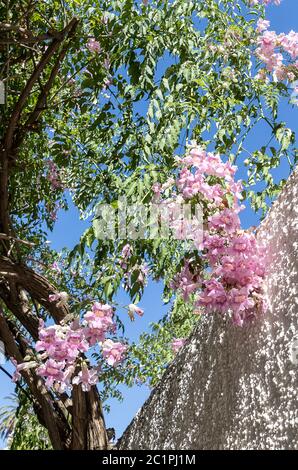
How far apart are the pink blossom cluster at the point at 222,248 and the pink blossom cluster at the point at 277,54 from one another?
54.6 inches

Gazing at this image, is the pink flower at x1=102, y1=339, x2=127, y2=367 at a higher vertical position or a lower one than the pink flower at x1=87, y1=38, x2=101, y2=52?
lower

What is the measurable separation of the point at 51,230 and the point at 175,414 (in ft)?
8.87

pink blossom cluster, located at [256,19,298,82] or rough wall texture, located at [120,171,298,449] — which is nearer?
rough wall texture, located at [120,171,298,449]

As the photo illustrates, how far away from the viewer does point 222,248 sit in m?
1.93

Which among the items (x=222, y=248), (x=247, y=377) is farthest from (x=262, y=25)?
(x=247, y=377)

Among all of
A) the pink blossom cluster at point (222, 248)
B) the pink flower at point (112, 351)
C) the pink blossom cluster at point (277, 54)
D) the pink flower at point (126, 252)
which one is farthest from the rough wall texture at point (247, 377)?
the pink blossom cluster at point (277, 54)

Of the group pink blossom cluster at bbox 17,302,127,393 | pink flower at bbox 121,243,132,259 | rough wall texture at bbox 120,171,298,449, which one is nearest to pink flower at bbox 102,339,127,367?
pink blossom cluster at bbox 17,302,127,393

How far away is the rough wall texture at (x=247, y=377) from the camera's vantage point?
5.70 ft

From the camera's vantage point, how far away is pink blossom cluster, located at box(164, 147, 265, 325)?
1.87 m

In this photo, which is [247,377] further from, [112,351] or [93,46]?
[93,46]

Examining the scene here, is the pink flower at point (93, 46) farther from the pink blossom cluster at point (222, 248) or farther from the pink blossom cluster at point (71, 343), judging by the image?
the pink blossom cluster at point (71, 343)

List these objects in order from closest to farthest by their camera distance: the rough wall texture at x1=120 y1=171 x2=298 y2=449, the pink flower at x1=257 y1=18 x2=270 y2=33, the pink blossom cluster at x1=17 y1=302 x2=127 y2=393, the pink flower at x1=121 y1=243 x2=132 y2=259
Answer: the rough wall texture at x1=120 y1=171 x2=298 y2=449
the pink blossom cluster at x1=17 y1=302 x2=127 y2=393
the pink flower at x1=121 y1=243 x2=132 y2=259
the pink flower at x1=257 y1=18 x2=270 y2=33

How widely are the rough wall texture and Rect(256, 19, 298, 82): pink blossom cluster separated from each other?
1405 millimetres

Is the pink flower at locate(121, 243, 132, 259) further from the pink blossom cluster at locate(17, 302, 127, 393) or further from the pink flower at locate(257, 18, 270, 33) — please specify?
the pink flower at locate(257, 18, 270, 33)
